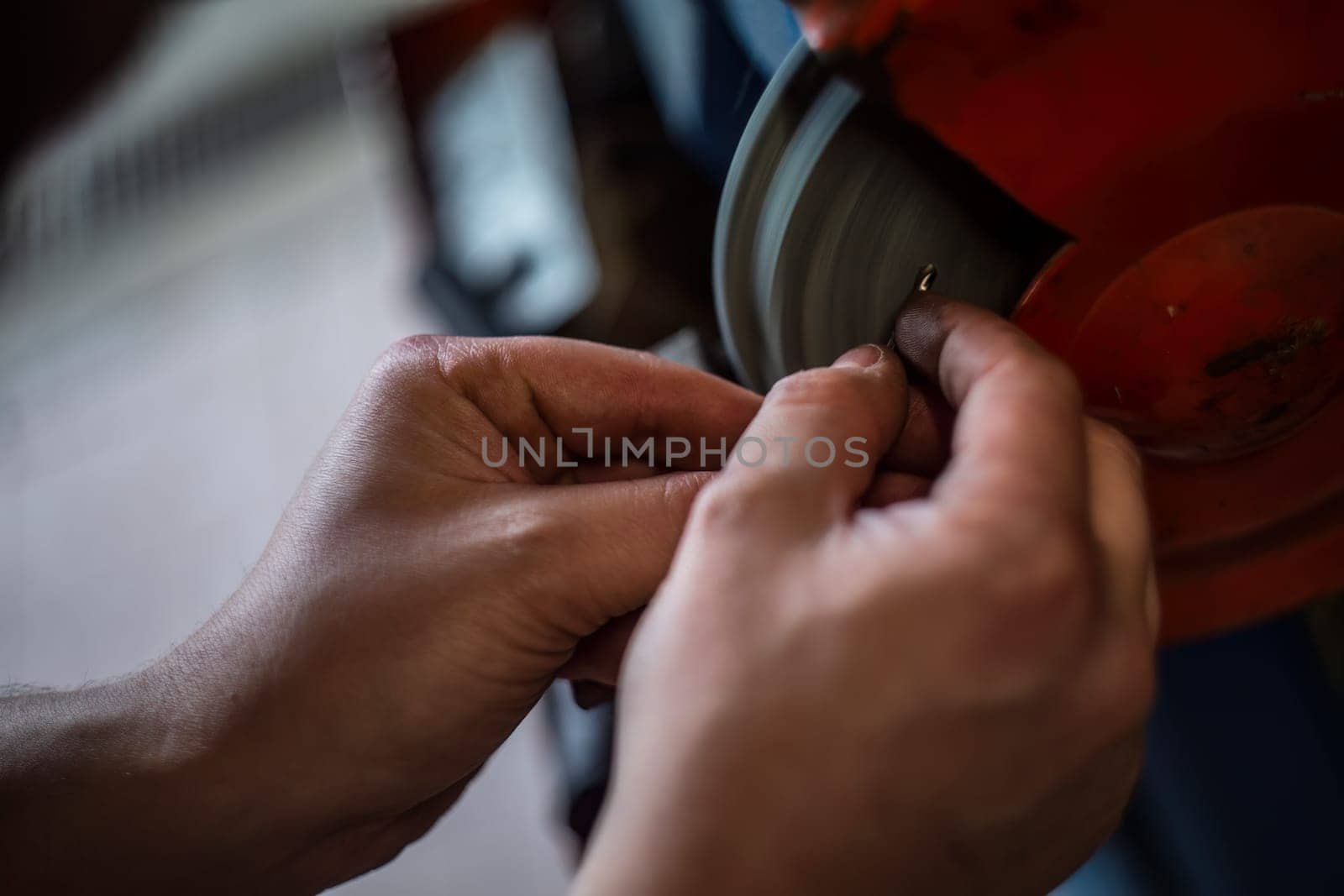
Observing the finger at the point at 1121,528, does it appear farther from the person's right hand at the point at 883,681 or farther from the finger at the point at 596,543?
the finger at the point at 596,543

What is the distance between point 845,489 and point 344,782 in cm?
35

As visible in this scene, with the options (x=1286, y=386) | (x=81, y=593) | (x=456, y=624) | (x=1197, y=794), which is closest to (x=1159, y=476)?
(x=1286, y=386)

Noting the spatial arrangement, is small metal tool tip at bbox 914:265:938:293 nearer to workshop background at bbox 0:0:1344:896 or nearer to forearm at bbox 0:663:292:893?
workshop background at bbox 0:0:1344:896

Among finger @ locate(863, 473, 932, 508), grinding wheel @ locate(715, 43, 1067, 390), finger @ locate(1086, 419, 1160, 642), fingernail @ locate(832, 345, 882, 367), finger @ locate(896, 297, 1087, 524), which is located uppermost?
grinding wheel @ locate(715, 43, 1067, 390)

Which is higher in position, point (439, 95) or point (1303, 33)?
point (439, 95)

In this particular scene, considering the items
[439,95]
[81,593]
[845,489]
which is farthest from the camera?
[81,593]

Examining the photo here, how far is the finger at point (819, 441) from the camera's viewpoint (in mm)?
417

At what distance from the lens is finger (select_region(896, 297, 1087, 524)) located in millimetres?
387

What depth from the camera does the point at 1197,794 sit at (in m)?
0.72

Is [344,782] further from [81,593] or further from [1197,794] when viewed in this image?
[81,593]

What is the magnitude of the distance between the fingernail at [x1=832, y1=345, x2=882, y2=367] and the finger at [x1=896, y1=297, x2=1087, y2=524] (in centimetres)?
4

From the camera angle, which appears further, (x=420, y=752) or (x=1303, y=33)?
(x=420, y=752)

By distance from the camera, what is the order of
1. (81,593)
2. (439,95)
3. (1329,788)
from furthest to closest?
1. (81,593)
2. (439,95)
3. (1329,788)

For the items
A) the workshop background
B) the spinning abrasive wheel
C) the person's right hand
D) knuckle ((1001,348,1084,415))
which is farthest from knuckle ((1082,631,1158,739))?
the workshop background
